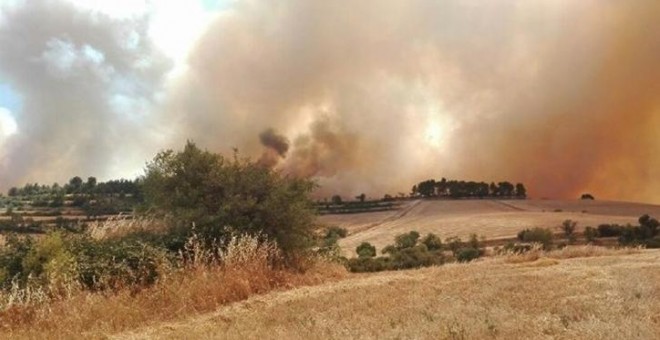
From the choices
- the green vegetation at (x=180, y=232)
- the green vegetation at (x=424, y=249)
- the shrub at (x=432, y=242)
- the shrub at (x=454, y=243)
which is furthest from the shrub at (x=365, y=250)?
the green vegetation at (x=180, y=232)

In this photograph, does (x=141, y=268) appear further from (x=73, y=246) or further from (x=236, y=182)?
(x=236, y=182)

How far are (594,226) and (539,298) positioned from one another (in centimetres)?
7559

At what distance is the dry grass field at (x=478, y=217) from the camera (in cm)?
8112

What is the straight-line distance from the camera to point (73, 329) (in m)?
11.0

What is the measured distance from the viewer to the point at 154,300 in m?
12.9

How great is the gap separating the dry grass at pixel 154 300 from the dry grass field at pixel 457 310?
1.83 feet

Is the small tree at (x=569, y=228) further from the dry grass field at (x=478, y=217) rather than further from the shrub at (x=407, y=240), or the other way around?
the shrub at (x=407, y=240)

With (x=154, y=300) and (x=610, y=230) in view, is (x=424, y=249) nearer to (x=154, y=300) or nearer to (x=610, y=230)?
(x=610, y=230)

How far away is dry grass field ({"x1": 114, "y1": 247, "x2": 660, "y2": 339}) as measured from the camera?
27.7 ft

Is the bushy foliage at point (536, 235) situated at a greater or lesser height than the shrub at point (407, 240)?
greater

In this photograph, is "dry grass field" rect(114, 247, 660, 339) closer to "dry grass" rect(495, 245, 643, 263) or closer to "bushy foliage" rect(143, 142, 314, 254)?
"bushy foliage" rect(143, 142, 314, 254)

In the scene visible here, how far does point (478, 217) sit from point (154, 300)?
280 feet

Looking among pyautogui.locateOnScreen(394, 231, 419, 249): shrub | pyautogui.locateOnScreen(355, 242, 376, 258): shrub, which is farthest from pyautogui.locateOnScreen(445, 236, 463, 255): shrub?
pyautogui.locateOnScreen(355, 242, 376, 258): shrub

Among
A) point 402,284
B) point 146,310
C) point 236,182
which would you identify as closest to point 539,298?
point 402,284
